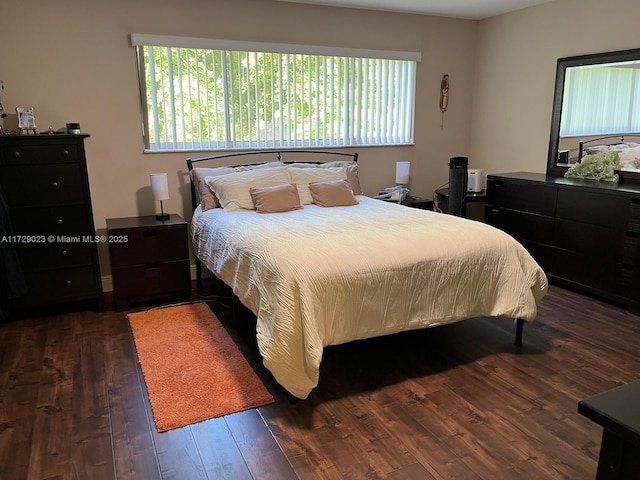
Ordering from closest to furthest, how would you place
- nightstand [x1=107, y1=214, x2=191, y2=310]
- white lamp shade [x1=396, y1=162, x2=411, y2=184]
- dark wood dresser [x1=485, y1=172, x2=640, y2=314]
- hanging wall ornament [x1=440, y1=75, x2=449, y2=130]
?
1. dark wood dresser [x1=485, y1=172, x2=640, y2=314]
2. nightstand [x1=107, y1=214, x2=191, y2=310]
3. white lamp shade [x1=396, y1=162, x2=411, y2=184]
4. hanging wall ornament [x1=440, y1=75, x2=449, y2=130]

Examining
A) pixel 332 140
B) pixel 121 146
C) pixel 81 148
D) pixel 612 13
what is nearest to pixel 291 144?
pixel 332 140

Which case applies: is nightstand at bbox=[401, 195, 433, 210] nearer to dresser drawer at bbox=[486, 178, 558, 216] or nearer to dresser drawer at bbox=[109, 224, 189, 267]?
dresser drawer at bbox=[486, 178, 558, 216]

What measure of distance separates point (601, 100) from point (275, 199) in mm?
2881

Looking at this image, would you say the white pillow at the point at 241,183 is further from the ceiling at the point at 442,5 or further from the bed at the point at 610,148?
the bed at the point at 610,148

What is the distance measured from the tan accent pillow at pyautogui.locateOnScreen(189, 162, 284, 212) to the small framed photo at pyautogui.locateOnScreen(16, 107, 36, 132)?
119 centimetres

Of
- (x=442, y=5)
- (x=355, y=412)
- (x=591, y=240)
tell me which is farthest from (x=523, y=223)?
(x=355, y=412)

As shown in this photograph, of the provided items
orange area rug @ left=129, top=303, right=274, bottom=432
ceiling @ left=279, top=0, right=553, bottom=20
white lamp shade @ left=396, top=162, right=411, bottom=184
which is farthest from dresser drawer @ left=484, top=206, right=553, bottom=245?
orange area rug @ left=129, top=303, right=274, bottom=432

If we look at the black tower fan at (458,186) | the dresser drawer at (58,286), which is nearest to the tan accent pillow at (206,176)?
the dresser drawer at (58,286)

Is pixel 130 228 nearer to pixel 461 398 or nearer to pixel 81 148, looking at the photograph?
pixel 81 148

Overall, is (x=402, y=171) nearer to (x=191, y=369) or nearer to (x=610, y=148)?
(x=610, y=148)

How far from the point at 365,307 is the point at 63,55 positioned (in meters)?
3.04

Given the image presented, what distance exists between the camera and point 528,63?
15.5 ft

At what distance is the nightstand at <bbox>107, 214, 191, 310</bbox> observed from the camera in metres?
3.62

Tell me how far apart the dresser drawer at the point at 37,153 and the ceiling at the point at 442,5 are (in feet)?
7.49
